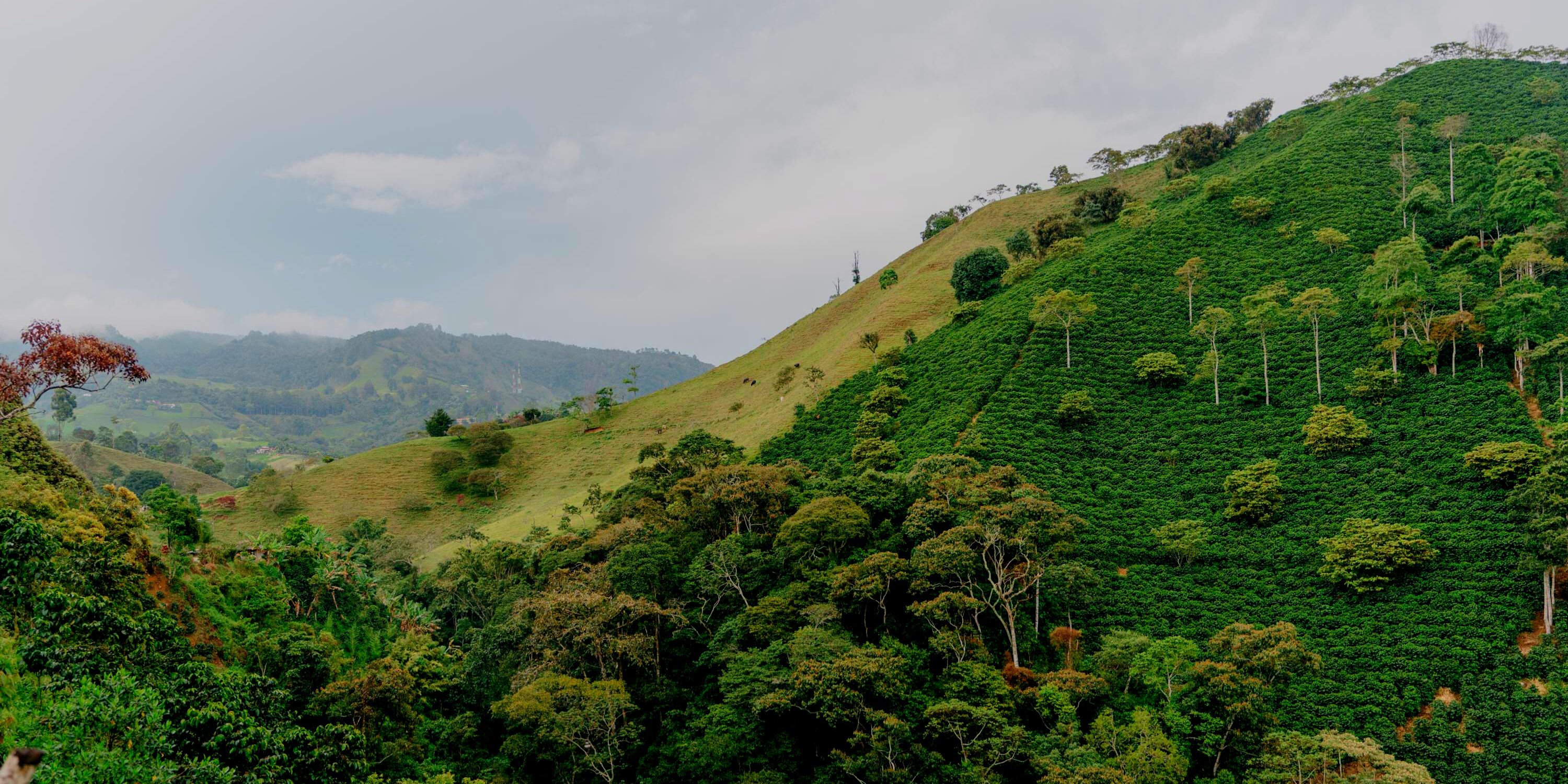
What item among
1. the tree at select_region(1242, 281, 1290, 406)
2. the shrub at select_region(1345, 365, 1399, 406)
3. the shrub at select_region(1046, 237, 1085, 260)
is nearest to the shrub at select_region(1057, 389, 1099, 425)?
the tree at select_region(1242, 281, 1290, 406)

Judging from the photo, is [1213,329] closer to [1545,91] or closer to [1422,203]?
[1422,203]

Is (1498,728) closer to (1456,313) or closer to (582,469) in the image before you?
(1456,313)

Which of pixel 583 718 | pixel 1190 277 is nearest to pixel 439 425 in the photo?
pixel 583 718

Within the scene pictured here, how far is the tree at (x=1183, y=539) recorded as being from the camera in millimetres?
34000

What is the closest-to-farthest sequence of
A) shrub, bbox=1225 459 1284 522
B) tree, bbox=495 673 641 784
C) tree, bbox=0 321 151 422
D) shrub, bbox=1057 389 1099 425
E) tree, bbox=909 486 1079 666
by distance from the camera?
tree, bbox=0 321 151 422 → tree, bbox=495 673 641 784 → tree, bbox=909 486 1079 666 → shrub, bbox=1225 459 1284 522 → shrub, bbox=1057 389 1099 425

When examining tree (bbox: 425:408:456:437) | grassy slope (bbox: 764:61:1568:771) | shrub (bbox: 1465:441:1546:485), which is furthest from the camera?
tree (bbox: 425:408:456:437)

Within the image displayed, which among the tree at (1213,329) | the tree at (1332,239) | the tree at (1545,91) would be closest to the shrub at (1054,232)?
the tree at (1332,239)

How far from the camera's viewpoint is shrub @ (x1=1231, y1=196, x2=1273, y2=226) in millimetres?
63312

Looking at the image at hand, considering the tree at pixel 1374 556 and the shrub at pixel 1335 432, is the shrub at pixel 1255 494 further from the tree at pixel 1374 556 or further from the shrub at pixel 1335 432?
the tree at pixel 1374 556

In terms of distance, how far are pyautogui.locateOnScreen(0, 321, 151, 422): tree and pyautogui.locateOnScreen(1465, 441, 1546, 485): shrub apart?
1899 inches

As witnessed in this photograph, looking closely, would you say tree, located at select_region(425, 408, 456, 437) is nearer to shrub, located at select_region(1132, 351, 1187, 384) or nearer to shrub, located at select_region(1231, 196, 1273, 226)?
shrub, located at select_region(1132, 351, 1187, 384)

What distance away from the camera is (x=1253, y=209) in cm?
6347

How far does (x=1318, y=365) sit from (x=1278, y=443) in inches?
A: 235

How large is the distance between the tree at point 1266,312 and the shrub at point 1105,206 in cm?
2869
